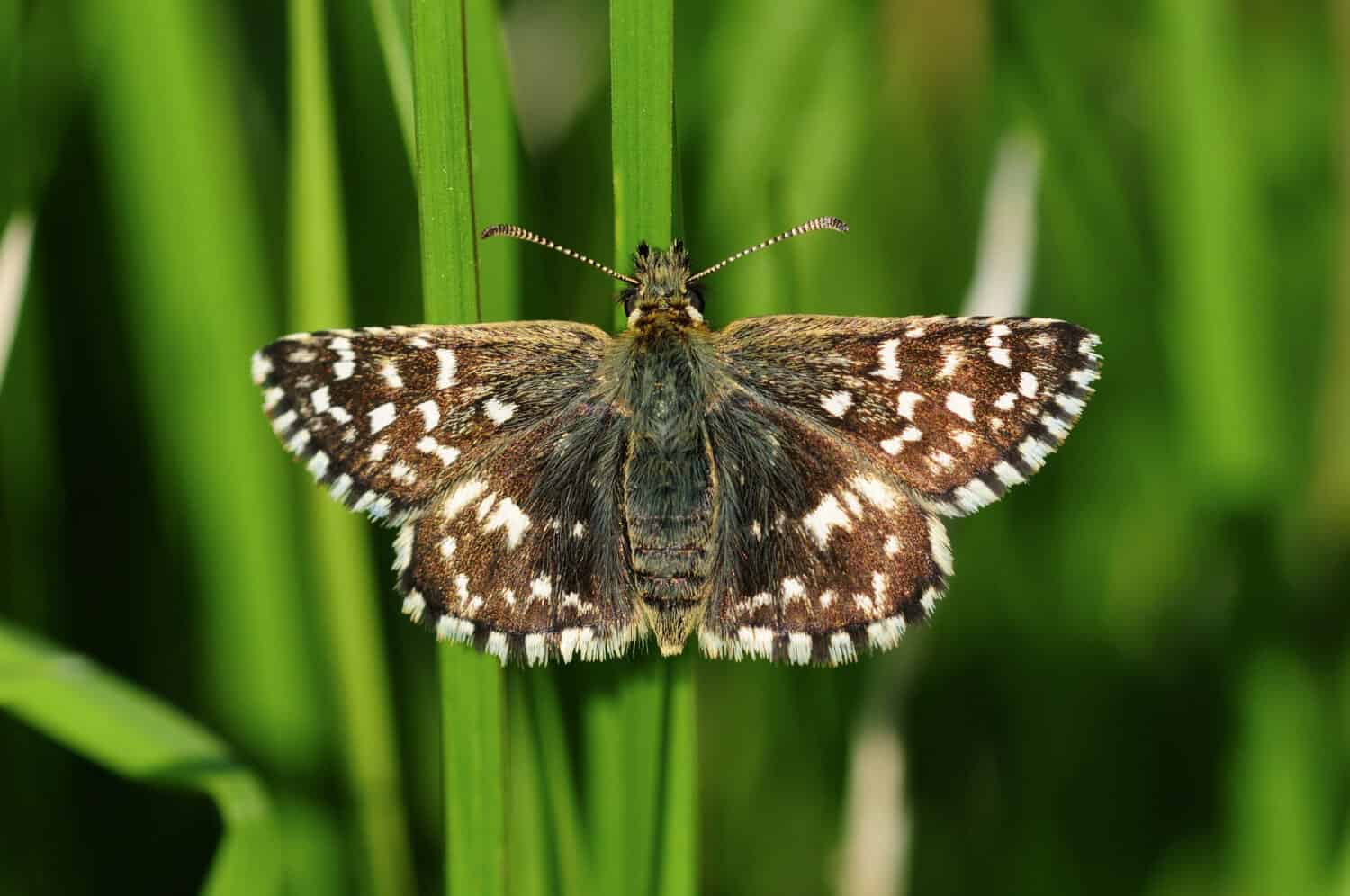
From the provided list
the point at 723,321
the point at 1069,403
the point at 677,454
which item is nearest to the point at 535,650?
the point at 677,454

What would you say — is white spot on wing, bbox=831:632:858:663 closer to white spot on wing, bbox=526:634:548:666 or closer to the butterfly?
the butterfly

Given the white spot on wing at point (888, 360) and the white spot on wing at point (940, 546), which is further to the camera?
the white spot on wing at point (888, 360)

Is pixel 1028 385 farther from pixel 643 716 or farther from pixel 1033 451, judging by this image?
pixel 643 716

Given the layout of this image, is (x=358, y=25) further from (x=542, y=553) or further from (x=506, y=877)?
(x=506, y=877)

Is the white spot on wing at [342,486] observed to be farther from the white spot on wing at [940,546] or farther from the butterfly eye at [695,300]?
the white spot on wing at [940,546]

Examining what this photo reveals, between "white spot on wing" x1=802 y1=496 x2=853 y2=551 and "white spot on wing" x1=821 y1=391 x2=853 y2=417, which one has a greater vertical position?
"white spot on wing" x1=821 y1=391 x2=853 y2=417

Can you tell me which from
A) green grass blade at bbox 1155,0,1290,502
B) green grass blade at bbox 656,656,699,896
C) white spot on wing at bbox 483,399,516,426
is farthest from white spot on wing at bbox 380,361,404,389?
green grass blade at bbox 1155,0,1290,502

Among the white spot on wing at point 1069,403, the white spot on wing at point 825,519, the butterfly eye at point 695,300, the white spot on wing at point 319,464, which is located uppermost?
the butterfly eye at point 695,300

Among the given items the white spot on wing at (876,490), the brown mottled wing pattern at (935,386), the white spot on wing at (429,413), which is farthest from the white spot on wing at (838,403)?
the white spot on wing at (429,413)
